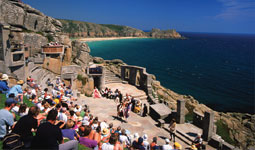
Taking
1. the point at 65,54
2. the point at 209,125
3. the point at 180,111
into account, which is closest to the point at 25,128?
the point at 209,125

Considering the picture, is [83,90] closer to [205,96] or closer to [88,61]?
[88,61]

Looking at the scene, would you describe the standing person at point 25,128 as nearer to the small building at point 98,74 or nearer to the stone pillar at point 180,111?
the stone pillar at point 180,111

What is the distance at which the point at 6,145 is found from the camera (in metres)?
4.84

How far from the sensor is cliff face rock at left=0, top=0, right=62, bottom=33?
2334cm

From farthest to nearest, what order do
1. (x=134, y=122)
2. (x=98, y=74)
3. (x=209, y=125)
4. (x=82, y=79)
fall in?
(x=98, y=74), (x=82, y=79), (x=134, y=122), (x=209, y=125)

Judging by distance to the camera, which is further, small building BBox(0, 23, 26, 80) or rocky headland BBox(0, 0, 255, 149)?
rocky headland BBox(0, 0, 255, 149)

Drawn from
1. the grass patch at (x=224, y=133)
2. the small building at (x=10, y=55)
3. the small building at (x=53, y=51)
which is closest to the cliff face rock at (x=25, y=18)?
the small building at (x=53, y=51)

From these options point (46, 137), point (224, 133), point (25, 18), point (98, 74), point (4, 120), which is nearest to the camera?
point (46, 137)

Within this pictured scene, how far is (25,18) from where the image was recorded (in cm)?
2616

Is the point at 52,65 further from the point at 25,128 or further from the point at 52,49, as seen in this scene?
the point at 25,128

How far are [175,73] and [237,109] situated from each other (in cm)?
2339

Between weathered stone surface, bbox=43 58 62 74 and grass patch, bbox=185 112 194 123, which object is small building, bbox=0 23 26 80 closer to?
weathered stone surface, bbox=43 58 62 74

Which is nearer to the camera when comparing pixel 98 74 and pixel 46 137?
pixel 46 137

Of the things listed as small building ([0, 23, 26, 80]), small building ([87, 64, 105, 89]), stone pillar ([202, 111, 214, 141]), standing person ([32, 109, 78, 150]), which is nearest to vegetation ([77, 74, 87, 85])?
small building ([87, 64, 105, 89])
